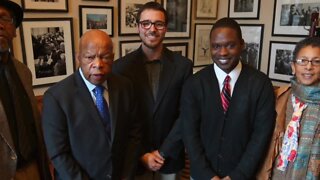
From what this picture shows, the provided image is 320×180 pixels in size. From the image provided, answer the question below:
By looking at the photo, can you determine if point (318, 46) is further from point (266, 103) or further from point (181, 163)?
point (181, 163)

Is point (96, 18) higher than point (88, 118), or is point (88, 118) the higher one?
point (96, 18)

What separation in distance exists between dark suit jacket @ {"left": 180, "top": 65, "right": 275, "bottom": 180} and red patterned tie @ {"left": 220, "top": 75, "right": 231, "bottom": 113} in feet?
0.08

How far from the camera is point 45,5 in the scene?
7.06 feet

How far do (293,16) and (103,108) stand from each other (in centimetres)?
228

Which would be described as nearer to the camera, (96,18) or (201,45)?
(96,18)

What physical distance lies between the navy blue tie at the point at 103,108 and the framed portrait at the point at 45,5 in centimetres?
110

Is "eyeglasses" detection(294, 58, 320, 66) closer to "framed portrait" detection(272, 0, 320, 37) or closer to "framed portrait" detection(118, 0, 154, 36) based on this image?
"framed portrait" detection(272, 0, 320, 37)

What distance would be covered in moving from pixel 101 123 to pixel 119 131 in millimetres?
108

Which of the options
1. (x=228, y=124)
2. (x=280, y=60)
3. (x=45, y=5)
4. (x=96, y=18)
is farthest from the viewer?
(x=280, y=60)

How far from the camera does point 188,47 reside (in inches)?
129

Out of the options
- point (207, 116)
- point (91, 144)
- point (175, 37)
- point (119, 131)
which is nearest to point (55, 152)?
point (91, 144)

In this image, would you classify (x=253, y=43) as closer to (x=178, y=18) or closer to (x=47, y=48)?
(x=178, y=18)

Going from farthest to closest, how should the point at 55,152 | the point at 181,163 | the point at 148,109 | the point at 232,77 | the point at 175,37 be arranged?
1. the point at 175,37
2. the point at 181,163
3. the point at 148,109
4. the point at 232,77
5. the point at 55,152

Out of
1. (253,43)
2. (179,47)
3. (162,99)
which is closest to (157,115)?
(162,99)
